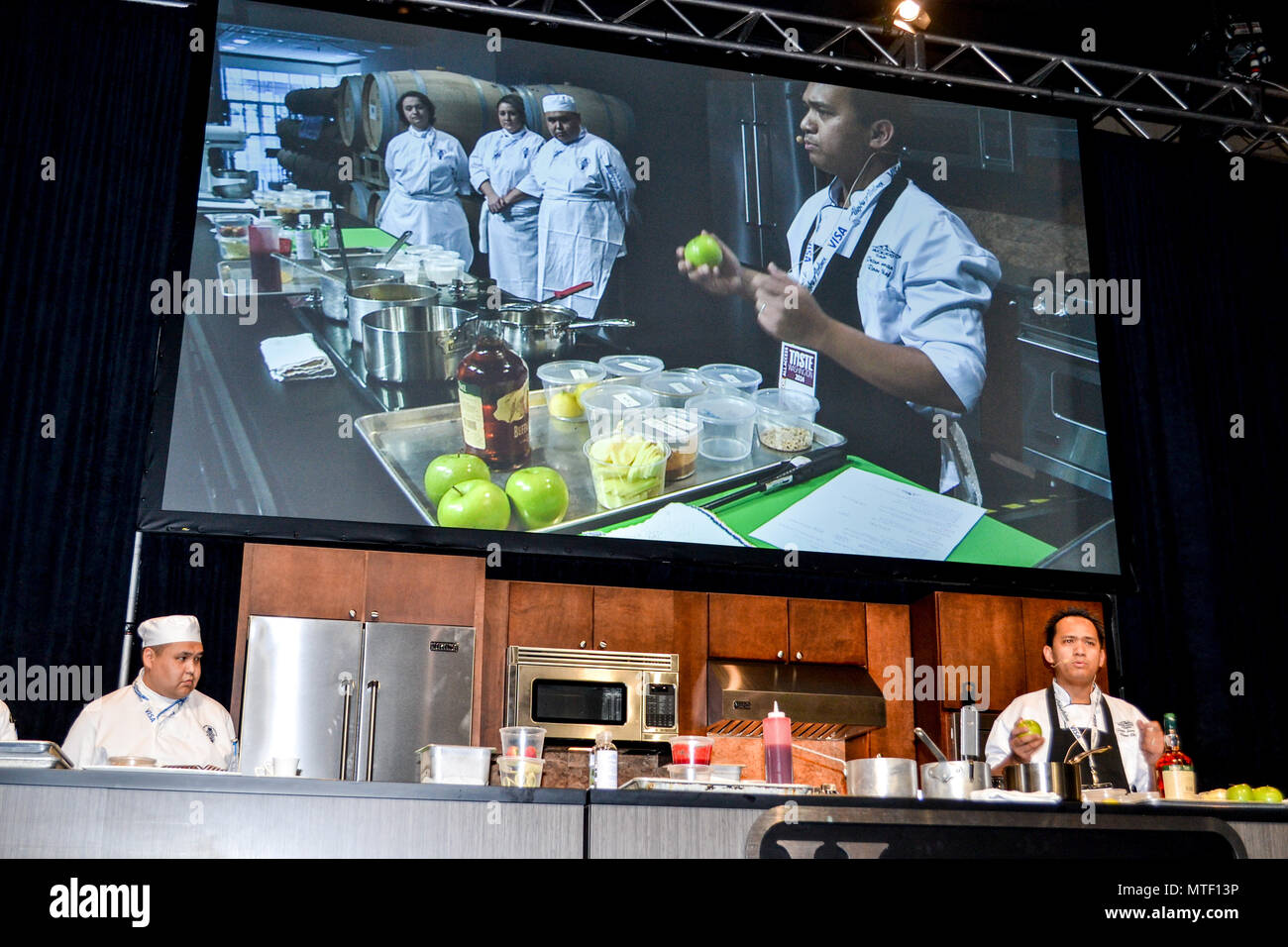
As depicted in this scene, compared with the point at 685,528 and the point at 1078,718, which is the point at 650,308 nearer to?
the point at 685,528

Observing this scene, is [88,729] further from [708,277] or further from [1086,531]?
[1086,531]

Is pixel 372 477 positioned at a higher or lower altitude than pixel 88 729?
higher

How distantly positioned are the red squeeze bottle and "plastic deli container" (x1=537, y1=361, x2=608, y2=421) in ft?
7.05

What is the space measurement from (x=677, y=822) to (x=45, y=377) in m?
3.46

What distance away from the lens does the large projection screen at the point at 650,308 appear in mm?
4410

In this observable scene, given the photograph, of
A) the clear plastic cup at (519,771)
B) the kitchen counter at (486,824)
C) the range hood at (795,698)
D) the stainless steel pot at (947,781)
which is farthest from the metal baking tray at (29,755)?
the range hood at (795,698)

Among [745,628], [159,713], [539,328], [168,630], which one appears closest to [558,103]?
[539,328]

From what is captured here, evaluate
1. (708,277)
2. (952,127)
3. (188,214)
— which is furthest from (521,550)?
(952,127)

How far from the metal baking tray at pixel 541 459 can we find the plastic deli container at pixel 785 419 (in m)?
0.11

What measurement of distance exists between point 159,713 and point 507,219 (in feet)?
6.95

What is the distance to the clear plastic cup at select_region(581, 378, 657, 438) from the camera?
4625mm

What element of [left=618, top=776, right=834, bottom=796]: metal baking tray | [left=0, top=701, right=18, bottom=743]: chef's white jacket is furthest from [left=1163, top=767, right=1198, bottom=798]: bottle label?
[left=0, top=701, right=18, bottom=743]: chef's white jacket

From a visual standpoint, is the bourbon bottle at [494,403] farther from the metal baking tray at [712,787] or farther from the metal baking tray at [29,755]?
the metal baking tray at [29,755]
